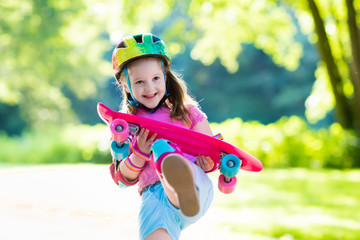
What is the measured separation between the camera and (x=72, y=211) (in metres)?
6.61

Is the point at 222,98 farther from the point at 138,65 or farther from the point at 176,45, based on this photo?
the point at 138,65

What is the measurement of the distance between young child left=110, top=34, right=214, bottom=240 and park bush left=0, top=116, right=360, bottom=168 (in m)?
9.88

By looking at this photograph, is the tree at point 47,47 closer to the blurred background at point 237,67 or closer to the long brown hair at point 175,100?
the blurred background at point 237,67

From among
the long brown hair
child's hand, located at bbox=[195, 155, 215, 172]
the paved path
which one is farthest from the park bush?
child's hand, located at bbox=[195, 155, 215, 172]

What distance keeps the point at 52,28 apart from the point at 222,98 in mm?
18280

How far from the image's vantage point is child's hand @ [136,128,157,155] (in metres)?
2.48

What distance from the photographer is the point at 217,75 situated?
110 ft

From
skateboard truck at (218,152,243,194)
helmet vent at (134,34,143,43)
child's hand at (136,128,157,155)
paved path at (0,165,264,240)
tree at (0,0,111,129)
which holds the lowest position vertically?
skateboard truck at (218,152,243,194)

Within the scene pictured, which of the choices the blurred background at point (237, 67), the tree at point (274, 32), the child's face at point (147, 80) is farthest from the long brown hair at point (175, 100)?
the tree at point (274, 32)

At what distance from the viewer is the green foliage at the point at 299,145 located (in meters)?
12.1

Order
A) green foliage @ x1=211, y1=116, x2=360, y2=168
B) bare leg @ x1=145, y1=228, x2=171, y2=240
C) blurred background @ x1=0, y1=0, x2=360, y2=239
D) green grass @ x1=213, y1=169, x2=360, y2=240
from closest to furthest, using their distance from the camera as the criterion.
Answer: bare leg @ x1=145, y1=228, x2=171, y2=240
green grass @ x1=213, y1=169, x2=360, y2=240
blurred background @ x1=0, y1=0, x2=360, y2=239
green foliage @ x1=211, y1=116, x2=360, y2=168

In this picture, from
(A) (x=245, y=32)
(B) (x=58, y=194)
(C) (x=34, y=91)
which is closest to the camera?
(B) (x=58, y=194)

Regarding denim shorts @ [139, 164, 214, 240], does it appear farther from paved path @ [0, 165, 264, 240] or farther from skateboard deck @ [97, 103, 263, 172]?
paved path @ [0, 165, 264, 240]

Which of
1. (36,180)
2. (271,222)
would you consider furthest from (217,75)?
(271,222)
